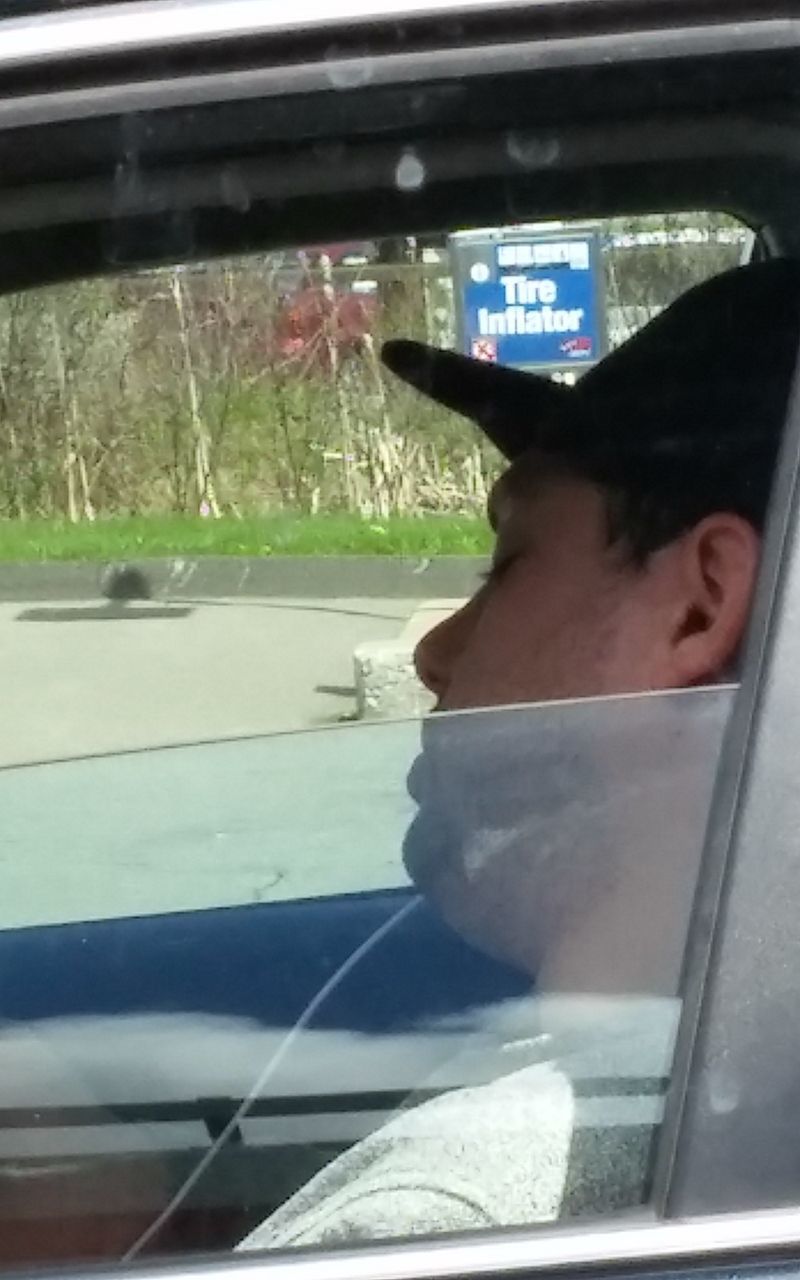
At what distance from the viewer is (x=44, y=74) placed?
1.56 metres

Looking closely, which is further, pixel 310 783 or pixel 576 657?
pixel 576 657

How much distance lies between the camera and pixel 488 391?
70.8 inches

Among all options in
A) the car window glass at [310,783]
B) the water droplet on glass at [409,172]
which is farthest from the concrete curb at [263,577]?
the water droplet on glass at [409,172]

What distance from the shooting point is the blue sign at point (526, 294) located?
173 centimetres

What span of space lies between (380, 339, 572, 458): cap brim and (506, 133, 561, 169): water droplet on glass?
0.16 metres

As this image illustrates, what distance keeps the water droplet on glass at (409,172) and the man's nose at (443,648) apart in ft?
1.19

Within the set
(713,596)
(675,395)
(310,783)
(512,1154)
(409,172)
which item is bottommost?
(512,1154)

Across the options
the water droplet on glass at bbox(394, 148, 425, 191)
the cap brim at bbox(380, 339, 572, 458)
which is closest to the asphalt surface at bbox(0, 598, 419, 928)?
the cap brim at bbox(380, 339, 572, 458)

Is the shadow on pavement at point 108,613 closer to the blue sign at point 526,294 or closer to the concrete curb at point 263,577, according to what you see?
the concrete curb at point 263,577

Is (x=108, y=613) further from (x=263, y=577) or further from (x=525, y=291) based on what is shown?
(x=525, y=291)

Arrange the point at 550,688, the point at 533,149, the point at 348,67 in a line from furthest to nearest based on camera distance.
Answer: the point at 550,688, the point at 533,149, the point at 348,67

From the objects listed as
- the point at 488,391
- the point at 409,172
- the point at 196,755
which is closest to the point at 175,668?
the point at 196,755

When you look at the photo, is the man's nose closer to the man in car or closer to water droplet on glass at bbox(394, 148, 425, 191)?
the man in car

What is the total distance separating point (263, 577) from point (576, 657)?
261mm
